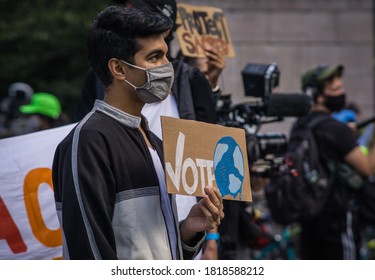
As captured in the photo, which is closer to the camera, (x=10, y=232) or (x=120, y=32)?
(x=120, y=32)

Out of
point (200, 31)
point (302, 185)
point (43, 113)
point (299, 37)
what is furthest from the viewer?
point (299, 37)

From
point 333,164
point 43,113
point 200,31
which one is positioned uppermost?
point 200,31

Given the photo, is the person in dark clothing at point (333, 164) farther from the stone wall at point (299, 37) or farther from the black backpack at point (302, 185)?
the stone wall at point (299, 37)

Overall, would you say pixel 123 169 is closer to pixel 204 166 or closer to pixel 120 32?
pixel 204 166

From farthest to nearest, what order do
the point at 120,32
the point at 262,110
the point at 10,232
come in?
the point at 262,110
the point at 10,232
the point at 120,32

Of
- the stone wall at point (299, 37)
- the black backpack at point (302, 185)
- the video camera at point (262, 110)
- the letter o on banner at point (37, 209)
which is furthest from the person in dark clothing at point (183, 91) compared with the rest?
the stone wall at point (299, 37)

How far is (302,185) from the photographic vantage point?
7355 millimetres

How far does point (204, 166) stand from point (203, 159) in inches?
1.3

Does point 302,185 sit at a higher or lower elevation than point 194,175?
lower

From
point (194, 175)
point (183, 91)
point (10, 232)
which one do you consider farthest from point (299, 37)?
point (194, 175)

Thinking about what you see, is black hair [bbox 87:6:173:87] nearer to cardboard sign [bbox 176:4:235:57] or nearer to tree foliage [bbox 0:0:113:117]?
cardboard sign [bbox 176:4:235:57]

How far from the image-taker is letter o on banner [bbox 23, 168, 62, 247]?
5012 mm

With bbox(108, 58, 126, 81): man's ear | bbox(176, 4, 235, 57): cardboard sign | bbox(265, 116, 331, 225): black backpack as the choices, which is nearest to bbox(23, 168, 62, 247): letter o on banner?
bbox(176, 4, 235, 57): cardboard sign

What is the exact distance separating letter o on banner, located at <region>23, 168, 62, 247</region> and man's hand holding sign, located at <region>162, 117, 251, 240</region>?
133 centimetres
